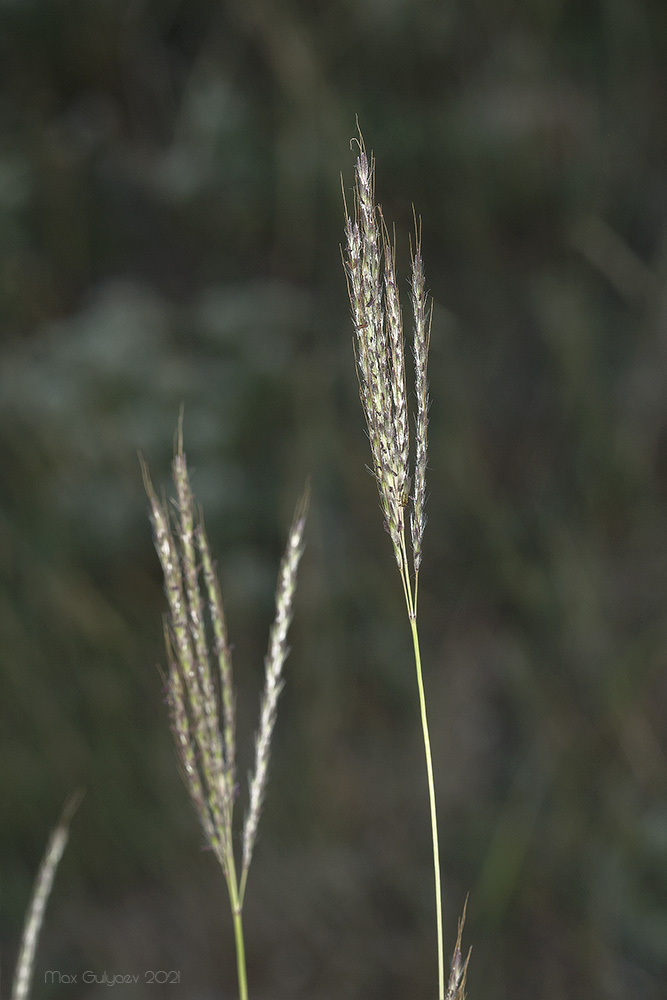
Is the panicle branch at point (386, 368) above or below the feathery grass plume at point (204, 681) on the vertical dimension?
above

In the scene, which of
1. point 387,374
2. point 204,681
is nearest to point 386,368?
point 387,374

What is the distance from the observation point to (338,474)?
1416 mm

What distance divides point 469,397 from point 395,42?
68 cm

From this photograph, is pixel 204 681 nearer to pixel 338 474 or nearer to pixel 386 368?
pixel 386 368

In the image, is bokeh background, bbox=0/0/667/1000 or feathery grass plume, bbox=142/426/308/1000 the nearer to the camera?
feathery grass plume, bbox=142/426/308/1000

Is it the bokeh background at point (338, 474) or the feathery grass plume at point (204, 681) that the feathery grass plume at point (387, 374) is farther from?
the bokeh background at point (338, 474)

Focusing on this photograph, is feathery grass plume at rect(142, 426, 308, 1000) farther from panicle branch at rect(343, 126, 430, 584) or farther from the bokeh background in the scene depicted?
the bokeh background

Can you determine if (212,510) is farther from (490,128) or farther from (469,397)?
(490,128)

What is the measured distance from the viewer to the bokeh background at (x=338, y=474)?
1224 mm

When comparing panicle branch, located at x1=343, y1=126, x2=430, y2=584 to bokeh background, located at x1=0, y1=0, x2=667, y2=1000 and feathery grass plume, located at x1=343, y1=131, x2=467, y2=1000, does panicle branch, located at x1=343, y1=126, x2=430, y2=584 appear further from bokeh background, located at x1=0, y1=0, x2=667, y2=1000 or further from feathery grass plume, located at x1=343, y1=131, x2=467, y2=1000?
bokeh background, located at x1=0, y1=0, x2=667, y2=1000

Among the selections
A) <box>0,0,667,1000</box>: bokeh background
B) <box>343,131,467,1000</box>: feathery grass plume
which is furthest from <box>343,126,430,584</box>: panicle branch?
<box>0,0,667,1000</box>: bokeh background

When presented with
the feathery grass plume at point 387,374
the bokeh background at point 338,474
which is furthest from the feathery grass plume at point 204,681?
the bokeh background at point 338,474

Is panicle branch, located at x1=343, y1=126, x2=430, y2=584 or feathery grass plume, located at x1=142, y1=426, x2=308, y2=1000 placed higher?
panicle branch, located at x1=343, y1=126, x2=430, y2=584

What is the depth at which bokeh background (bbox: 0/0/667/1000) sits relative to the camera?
122 centimetres
